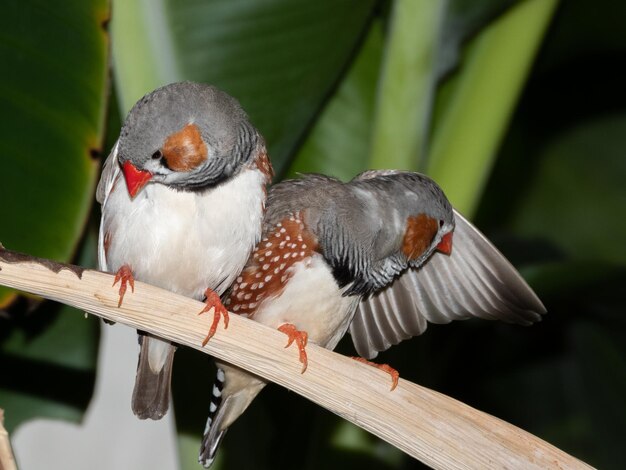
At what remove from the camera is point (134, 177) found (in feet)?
4.93

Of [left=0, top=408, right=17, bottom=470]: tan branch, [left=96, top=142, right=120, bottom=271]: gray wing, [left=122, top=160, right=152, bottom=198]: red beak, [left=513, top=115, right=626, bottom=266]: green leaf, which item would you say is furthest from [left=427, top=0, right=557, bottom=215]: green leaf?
[left=513, top=115, right=626, bottom=266]: green leaf

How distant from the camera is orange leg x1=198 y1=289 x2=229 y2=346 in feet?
4.59

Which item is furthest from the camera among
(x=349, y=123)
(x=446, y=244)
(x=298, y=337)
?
(x=349, y=123)

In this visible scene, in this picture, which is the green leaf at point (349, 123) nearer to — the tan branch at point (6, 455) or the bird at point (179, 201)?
the bird at point (179, 201)

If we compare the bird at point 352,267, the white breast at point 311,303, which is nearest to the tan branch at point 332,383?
the bird at point 352,267

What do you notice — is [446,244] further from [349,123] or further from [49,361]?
[49,361]

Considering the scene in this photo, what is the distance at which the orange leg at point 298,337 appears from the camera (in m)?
1.46

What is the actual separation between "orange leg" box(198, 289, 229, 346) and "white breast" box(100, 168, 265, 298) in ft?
0.15

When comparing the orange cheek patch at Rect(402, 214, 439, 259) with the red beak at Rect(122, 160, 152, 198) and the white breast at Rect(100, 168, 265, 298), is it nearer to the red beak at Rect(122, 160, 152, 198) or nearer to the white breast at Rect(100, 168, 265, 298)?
the white breast at Rect(100, 168, 265, 298)

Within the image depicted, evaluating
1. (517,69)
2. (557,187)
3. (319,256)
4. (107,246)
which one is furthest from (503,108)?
(557,187)

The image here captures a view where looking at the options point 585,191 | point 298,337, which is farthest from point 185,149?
point 585,191

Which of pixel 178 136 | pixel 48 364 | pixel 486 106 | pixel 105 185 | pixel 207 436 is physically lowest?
pixel 48 364

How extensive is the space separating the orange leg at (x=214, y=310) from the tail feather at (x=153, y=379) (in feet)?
0.57

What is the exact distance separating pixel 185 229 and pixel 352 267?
14.9 inches
